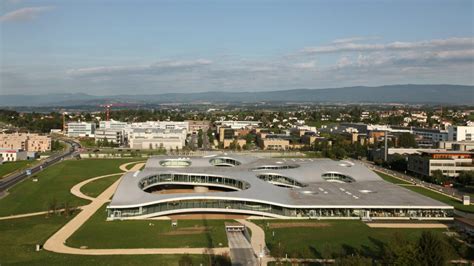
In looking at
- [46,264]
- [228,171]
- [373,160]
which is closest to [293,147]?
[373,160]

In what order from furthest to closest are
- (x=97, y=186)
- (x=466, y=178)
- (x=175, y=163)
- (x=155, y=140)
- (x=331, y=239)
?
1. (x=155, y=140)
2. (x=466, y=178)
3. (x=175, y=163)
4. (x=97, y=186)
5. (x=331, y=239)

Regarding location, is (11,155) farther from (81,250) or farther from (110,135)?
(81,250)

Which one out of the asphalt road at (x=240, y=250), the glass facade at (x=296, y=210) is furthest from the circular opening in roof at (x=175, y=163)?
the asphalt road at (x=240, y=250)

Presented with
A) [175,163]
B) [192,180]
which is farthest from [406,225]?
[175,163]

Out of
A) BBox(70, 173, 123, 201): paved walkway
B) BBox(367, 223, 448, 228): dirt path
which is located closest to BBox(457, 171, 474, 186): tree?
BBox(367, 223, 448, 228): dirt path

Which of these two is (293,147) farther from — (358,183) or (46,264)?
(46,264)
